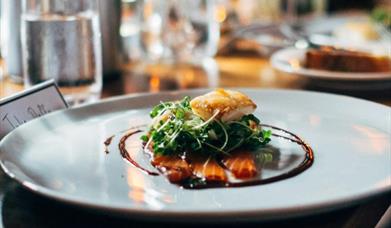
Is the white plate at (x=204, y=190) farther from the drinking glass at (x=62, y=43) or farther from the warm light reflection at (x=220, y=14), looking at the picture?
the warm light reflection at (x=220, y=14)

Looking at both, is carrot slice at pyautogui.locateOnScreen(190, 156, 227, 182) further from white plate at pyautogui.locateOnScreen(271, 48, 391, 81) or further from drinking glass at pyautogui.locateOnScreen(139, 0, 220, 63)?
drinking glass at pyautogui.locateOnScreen(139, 0, 220, 63)

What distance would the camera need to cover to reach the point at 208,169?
26.0 inches

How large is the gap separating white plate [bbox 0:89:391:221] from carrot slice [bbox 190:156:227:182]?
3 centimetres

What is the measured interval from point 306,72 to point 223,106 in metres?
0.48

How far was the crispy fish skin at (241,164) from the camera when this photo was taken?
0.64m

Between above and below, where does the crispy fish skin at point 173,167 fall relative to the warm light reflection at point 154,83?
above

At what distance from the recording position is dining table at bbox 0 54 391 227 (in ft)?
1.88

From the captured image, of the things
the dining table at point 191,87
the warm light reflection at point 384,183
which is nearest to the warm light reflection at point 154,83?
the dining table at point 191,87

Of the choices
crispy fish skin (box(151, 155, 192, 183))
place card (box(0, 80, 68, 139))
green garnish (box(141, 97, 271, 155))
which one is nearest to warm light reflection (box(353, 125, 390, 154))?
green garnish (box(141, 97, 271, 155))

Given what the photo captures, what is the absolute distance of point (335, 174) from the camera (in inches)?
25.8

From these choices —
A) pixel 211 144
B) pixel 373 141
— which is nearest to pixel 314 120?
pixel 373 141

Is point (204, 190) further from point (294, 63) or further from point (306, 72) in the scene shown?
point (294, 63)

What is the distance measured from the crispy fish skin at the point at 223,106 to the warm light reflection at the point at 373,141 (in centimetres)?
15

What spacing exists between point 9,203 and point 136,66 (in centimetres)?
88
